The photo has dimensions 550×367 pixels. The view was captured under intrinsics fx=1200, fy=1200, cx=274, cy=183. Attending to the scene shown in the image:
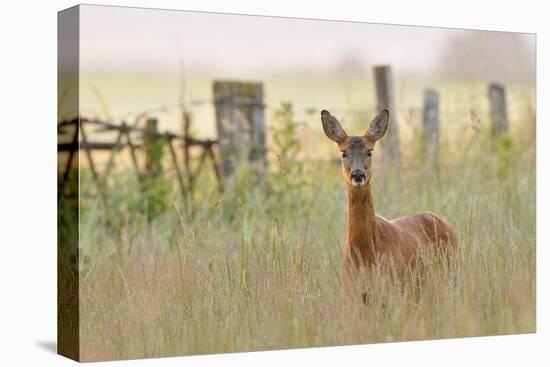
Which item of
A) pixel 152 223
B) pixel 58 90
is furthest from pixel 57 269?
pixel 152 223

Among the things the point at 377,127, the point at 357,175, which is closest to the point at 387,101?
the point at 377,127

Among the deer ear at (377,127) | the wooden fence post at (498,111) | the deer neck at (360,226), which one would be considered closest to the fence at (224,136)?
the wooden fence post at (498,111)

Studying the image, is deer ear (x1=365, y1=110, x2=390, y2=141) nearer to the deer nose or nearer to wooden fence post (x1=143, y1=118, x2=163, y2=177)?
the deer nose

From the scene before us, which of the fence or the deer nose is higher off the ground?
the fence

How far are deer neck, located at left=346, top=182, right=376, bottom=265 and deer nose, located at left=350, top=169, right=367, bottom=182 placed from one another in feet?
0.24

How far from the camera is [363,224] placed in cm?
795

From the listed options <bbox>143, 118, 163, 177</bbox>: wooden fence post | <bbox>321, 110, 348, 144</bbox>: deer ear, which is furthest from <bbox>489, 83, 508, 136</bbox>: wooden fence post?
<bbox>321, 110, 348, 144</bbox>: deer ear

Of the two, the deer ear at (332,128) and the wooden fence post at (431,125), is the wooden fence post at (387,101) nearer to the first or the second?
the wooden fence post at (431,125)

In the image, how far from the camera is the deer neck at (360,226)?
7934 mm

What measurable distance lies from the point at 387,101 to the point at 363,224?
3.86 meters

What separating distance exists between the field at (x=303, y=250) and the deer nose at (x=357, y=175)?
2.29 ft

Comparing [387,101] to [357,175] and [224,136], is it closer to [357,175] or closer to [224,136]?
[224,136]

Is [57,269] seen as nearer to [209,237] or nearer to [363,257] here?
[209,237]

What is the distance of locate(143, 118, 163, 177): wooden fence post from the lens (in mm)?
11125
